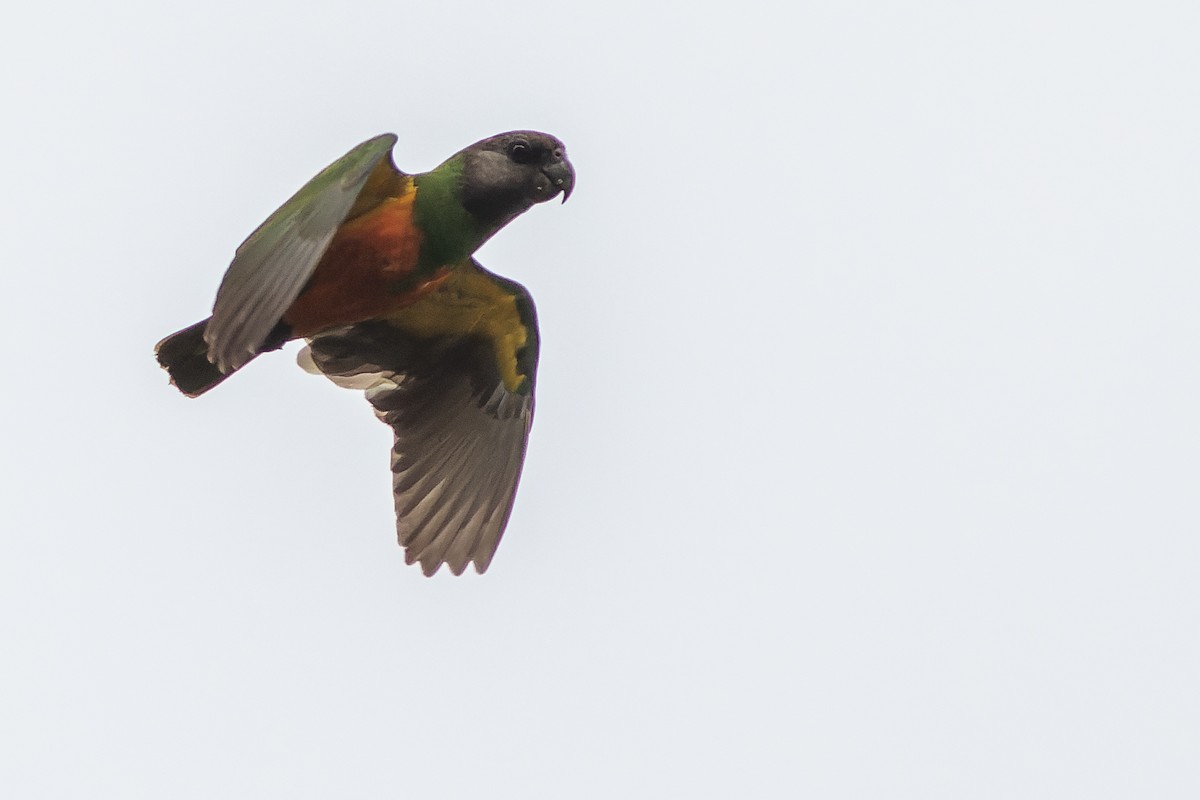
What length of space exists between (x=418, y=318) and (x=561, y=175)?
159 cm

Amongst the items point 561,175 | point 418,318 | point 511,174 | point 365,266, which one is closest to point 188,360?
point 365,266

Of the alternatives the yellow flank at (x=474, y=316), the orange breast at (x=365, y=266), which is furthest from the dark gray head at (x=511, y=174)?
the yellow flank at (x=474, y=316)

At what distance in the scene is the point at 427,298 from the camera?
11.3 metres

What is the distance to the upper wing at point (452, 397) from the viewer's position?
1130 centimetres

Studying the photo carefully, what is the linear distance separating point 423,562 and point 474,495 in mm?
525

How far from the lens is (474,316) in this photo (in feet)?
37.7

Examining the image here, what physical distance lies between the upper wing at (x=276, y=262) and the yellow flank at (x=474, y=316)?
178 cm

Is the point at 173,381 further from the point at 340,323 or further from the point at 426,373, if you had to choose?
the point at 426,373

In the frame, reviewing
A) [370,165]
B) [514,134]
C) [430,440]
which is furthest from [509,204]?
[430,440]

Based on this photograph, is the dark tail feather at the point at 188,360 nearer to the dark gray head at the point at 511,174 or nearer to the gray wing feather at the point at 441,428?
the gray wing feather at the point at 441,428

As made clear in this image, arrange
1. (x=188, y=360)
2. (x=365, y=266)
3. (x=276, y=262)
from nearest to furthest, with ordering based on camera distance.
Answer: (x=276, y=262) → (x=365, y=266) → (x=188, y=360)

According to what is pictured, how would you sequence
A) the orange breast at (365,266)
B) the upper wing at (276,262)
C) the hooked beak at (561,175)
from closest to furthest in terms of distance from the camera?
the upper wing at (276,262), the orange breast at (365,266), the hooked beak at (561,175)

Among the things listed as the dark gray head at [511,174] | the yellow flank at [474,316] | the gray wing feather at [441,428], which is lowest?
the gray wing feather at [441,428]

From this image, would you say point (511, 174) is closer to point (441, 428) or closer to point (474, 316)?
point (474, 316)
